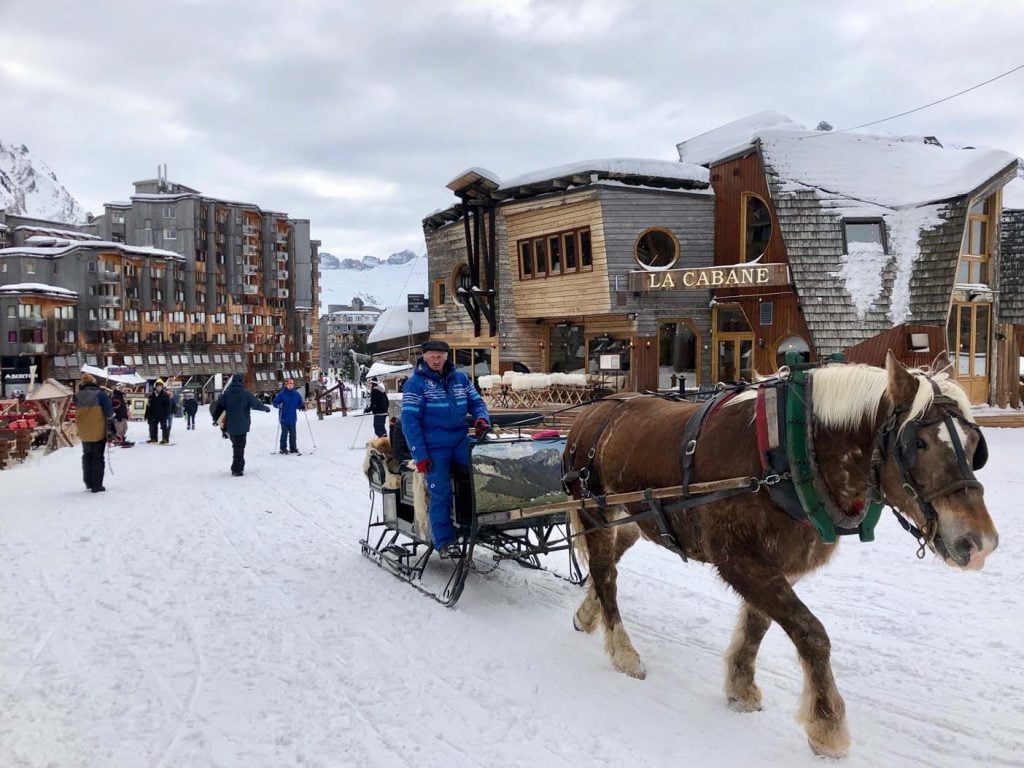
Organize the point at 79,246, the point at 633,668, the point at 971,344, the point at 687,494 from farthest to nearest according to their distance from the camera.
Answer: the point at 79,246 < the point at 971,344 < the point at 633,668 < the point at 687,494

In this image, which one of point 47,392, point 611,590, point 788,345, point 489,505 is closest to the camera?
point 611,590

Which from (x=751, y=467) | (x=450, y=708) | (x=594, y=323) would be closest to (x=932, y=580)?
(x=751, y=467)

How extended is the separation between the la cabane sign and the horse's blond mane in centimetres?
1452

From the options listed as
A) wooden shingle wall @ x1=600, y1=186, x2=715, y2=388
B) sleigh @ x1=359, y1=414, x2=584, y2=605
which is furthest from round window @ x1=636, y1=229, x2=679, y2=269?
→ sleigh @ x1=359, y1=414, x2=584, y2=605

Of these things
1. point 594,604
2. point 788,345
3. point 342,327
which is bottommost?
point 594,604

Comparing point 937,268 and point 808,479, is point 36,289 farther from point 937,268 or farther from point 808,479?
point 808,479

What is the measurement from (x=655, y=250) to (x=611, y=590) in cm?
1635

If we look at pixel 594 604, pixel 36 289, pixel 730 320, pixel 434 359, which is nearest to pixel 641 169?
pixel 730 320

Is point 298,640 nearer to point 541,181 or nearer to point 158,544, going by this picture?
point 158,544

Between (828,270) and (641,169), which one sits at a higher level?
(641,169)

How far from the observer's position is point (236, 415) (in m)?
12.9

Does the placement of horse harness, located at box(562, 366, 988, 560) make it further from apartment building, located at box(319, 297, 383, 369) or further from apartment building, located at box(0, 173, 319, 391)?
apartment building, located at box(319, 297, 383, 369)

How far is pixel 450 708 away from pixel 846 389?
2.81 metres

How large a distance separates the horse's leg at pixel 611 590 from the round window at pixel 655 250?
15.5 meters
